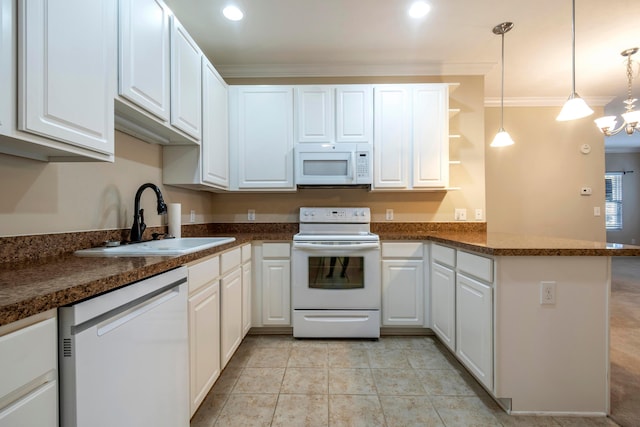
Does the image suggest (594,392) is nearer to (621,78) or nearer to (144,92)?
(144,92)

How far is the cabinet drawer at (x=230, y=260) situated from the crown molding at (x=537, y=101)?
11.7ft

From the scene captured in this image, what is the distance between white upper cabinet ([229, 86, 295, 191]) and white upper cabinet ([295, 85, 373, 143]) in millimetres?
126

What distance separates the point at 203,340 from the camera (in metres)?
1.47

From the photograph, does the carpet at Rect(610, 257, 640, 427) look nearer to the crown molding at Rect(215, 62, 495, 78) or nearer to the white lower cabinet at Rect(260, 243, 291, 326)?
the white lower cabinet at Rect(260, 243, 291, 326)

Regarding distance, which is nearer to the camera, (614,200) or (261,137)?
(261,137)

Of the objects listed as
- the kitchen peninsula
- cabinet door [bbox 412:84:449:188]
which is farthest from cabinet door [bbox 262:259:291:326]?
cabinet door [bbox 412:84:449:188]

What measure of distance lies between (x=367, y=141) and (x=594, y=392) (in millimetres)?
2240

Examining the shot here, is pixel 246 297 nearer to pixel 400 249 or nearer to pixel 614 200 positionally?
pixel 400 249

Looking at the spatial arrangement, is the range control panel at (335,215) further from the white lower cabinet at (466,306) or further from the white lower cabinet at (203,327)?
the white lower cabinet at (203,327)

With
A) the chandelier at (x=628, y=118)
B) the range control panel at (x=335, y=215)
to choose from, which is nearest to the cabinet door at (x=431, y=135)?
the range control panel at (x=335, y=215)

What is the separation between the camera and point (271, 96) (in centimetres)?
267

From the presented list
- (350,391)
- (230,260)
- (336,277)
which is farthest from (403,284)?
(230,260)

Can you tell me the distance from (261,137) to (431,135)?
1.61 m

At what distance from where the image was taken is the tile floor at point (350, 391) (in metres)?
1.47
